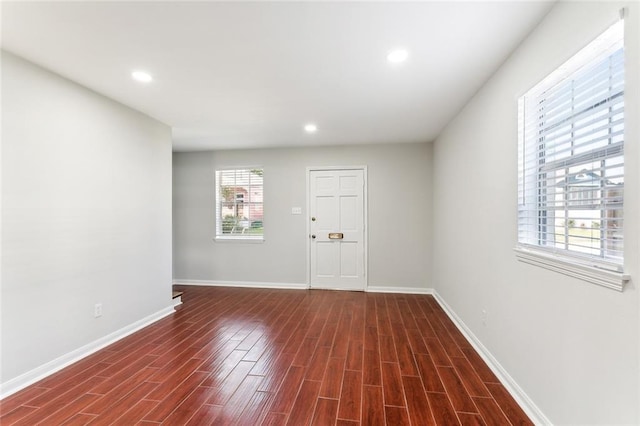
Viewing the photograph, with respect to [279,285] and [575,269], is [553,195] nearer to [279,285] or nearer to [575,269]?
[575,269]

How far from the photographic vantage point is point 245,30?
1859 millimetres

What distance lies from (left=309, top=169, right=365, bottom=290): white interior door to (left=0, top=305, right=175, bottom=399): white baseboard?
264 centimetres

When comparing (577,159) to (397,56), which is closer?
(577,159)

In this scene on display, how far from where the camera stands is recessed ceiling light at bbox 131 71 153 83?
2.44m

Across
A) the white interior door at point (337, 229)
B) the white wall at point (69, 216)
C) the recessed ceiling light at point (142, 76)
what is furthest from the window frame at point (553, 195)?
the white wall at point (69, 216)

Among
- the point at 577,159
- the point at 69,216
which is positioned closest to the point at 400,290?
the point at 577,159

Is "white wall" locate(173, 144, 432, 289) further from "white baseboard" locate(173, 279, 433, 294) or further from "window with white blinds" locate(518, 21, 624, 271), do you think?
"window with white blinds" locate(518, 21, 624, 271)

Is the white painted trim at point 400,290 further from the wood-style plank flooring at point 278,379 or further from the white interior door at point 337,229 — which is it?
the wood-style plank flooring at point 278,379

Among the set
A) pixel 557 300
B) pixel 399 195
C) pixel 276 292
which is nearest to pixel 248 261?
pixel 276 292

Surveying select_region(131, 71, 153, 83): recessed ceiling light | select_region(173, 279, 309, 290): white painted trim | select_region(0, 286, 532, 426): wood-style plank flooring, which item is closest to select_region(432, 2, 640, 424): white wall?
select_region(0, 286, 532, 426): wood-style plank flooring

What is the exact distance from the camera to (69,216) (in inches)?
101

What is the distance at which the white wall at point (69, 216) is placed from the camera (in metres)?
2.14

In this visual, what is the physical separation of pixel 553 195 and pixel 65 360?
3927mm

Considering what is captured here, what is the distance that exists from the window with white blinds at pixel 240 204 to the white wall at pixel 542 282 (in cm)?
336
